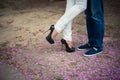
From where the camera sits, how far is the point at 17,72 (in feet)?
8.37

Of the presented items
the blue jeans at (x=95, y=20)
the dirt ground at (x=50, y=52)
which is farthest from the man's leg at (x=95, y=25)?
the dirt ground at (x=50, y=52)

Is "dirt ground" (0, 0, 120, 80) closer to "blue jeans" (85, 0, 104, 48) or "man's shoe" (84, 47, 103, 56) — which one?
"man's shoe" (84, 47, 103, 56)

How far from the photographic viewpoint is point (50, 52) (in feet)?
9.78

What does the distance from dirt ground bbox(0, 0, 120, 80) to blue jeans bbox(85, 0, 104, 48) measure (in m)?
0.19

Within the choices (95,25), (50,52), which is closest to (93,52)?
(95,25)

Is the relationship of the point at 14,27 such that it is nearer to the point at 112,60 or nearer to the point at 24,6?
the point at 24,6

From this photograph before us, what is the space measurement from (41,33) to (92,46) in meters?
0.98

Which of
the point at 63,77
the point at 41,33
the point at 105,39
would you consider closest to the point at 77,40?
the point at 105,39

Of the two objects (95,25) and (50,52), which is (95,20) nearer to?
(95,25)

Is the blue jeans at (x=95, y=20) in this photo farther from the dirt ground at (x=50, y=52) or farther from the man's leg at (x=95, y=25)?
the dirt ground at (x=50, y=52)

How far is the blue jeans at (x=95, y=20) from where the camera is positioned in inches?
105

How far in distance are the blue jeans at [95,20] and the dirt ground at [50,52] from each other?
19cm

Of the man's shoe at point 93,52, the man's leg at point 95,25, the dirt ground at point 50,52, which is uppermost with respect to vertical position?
the man's leg at point 95,25

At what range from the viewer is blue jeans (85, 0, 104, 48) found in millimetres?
2675
